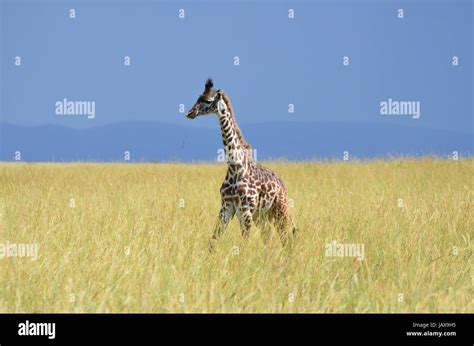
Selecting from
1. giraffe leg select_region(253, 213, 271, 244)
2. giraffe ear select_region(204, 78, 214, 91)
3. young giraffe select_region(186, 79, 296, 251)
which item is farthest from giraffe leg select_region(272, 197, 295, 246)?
giraffe ear select_region(204, 78, 214, 91)

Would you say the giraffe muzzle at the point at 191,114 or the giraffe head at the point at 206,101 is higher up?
the giraffe head at the point at 206,101

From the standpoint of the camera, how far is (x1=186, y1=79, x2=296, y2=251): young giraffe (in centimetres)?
700

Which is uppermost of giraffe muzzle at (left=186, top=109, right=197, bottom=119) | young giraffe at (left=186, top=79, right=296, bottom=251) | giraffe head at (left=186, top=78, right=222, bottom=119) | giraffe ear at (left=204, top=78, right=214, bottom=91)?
giraffe ear at (left=204, top=78, right=214, bottom=91)

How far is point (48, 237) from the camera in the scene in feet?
24.9

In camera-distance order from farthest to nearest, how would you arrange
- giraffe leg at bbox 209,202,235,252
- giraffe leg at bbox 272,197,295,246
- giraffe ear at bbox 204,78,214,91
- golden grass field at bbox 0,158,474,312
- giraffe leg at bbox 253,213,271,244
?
giraffe leg at bbox 272,197,295,246 < giraffe leg at bbox 253,213,271,244 < giraffe ear at bbox 204,78,214,91 < giraffe leg at bbox 209,202,235,252 < golden grass field at bbox 0,158,474,312

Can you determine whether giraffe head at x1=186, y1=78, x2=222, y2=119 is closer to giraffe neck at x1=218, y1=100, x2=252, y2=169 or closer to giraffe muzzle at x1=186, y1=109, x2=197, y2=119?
giraffe muzzle at x1=186, y1=109, x2=197, y2=119

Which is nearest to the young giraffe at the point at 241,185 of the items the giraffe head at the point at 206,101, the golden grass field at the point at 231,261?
the giraffe head at the point at 206,101

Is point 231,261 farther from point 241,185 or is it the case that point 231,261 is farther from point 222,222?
point 241,185

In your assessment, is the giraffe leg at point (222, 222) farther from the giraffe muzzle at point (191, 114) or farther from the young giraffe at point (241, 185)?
the giraffe muzzle at point (191, 114)

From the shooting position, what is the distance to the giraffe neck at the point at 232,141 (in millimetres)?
7231

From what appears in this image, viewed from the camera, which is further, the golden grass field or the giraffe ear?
the giraffe ear

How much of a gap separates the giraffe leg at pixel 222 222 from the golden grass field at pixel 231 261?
0.41 ft

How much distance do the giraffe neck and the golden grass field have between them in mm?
839

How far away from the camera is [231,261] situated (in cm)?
625
